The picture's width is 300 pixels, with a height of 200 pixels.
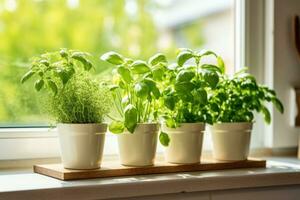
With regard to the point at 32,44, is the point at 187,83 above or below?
below

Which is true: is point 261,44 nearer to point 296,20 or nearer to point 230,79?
point 296,20

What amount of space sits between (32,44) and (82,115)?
1.19 ft

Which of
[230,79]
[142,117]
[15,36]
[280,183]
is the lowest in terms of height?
[280,183]

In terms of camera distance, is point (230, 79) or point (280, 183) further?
point (230, 79)

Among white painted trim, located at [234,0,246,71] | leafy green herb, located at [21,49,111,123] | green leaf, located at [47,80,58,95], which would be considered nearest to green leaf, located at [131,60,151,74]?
leafy green herb, located at [21,49,111,123]

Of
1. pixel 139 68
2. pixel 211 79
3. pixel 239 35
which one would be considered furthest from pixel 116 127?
pixel 239 35

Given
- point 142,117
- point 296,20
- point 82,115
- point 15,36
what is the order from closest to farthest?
1. point 82,115
2. point 142,117
3. point 15,36
4. point 296,20

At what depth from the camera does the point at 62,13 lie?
1742 mm

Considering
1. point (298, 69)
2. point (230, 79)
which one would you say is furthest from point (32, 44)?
point (298, 69)

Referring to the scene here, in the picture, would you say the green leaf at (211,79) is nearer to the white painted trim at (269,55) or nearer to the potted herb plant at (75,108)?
the potted herb plant at (75,108)

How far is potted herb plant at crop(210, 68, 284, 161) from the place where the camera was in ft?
5.45

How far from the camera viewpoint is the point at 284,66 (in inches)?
77.2

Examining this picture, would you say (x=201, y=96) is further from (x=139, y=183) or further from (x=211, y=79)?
(x=139, y=183)

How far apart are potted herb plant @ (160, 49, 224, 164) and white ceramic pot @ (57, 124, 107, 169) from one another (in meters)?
0.18
